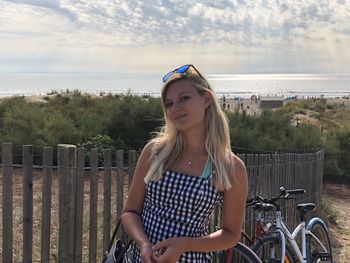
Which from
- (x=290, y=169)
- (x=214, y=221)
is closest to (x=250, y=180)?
(x=214, y=221)

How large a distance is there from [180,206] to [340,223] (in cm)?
948

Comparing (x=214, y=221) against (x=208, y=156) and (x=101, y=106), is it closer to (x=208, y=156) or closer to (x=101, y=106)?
(x=208, y=156)

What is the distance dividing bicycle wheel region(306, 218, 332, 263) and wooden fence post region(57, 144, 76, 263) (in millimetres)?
2427

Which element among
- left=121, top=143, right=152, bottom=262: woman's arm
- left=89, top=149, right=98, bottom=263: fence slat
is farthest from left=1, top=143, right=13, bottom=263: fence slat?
left=121, top=143, right=152, bottom=262: woman's arm

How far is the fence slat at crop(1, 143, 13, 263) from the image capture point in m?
4.48

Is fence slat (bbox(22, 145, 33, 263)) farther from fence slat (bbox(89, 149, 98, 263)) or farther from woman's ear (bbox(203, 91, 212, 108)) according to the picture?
woman's ear (bbox(203, 91, 212, 108))

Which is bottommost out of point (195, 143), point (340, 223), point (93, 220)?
point (340, 223)

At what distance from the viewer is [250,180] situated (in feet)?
20.2

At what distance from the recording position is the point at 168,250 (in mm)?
2512

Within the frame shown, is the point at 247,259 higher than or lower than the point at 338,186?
higher

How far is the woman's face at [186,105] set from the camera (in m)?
2.71

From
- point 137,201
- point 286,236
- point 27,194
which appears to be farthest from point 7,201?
point 286,236

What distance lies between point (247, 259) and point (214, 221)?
1.35 m

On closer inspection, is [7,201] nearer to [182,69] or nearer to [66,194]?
[66,194]
